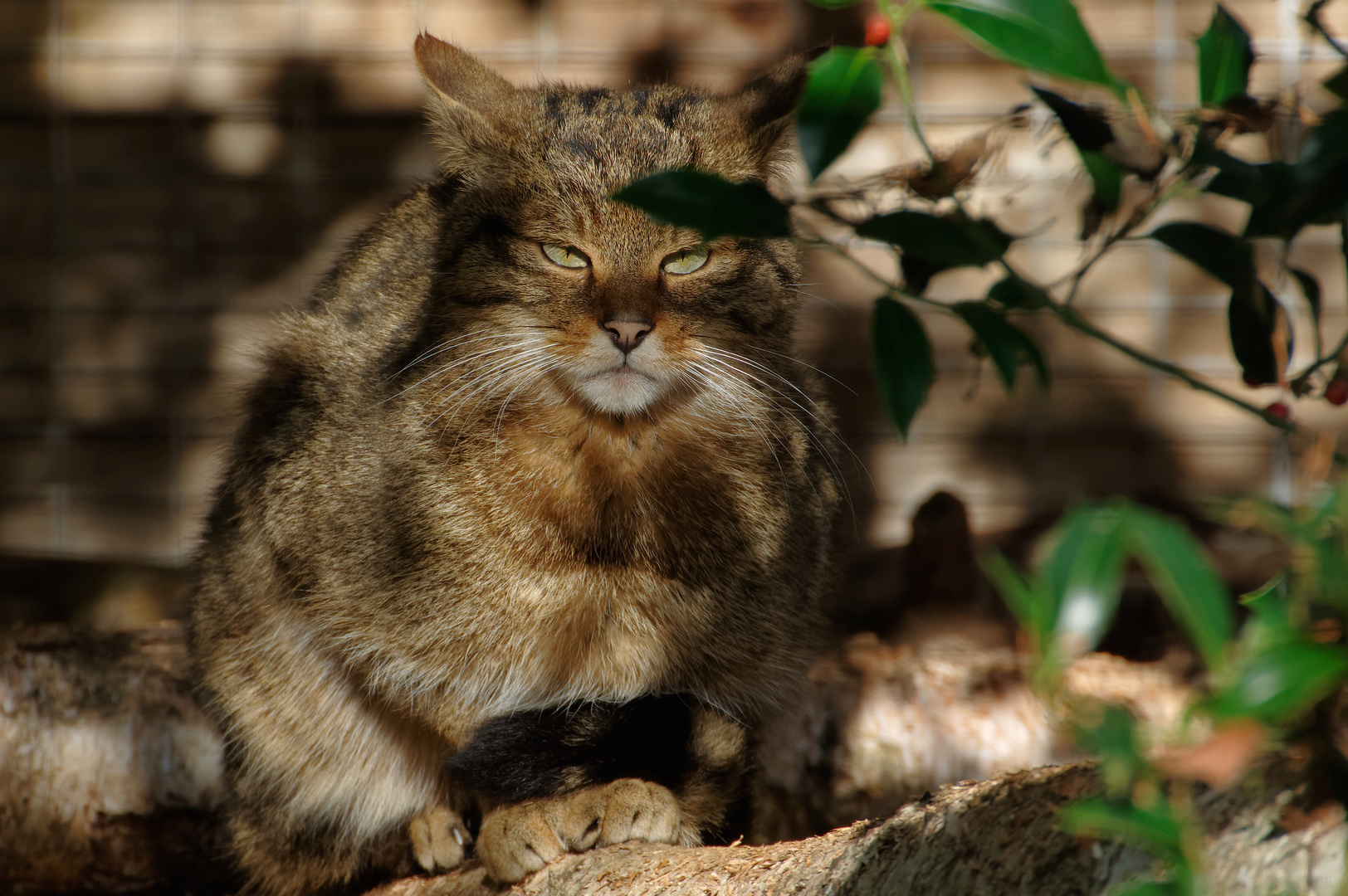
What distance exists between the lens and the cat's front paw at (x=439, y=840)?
2.01m

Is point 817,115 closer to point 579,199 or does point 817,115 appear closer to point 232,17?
point 579,199

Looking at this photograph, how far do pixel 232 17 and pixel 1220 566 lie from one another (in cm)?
381

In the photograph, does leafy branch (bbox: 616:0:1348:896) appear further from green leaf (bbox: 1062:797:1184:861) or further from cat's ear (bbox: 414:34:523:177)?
cat's ear (bbox: 414:34:523:177)

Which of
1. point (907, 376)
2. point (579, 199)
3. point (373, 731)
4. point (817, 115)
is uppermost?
point (817, 115)

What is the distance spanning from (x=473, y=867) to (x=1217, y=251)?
5.21 feet

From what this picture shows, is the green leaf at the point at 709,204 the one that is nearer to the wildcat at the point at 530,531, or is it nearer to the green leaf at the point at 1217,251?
the green leaf at the point at 1217,251

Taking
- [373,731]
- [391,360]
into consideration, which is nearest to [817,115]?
[391,360]

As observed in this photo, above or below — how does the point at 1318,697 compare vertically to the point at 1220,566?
above

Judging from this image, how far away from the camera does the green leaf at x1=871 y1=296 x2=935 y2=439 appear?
0.71 m

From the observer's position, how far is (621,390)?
1795 mm

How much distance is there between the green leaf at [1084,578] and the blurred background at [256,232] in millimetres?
3464

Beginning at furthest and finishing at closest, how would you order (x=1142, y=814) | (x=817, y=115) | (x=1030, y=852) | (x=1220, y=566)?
(x=1220, y=566) → (x=1030, y=852) → (x=817, y=115) → (x=1142, y=814)

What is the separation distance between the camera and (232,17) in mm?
3961

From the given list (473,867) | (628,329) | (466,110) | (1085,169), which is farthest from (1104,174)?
(473,867)
